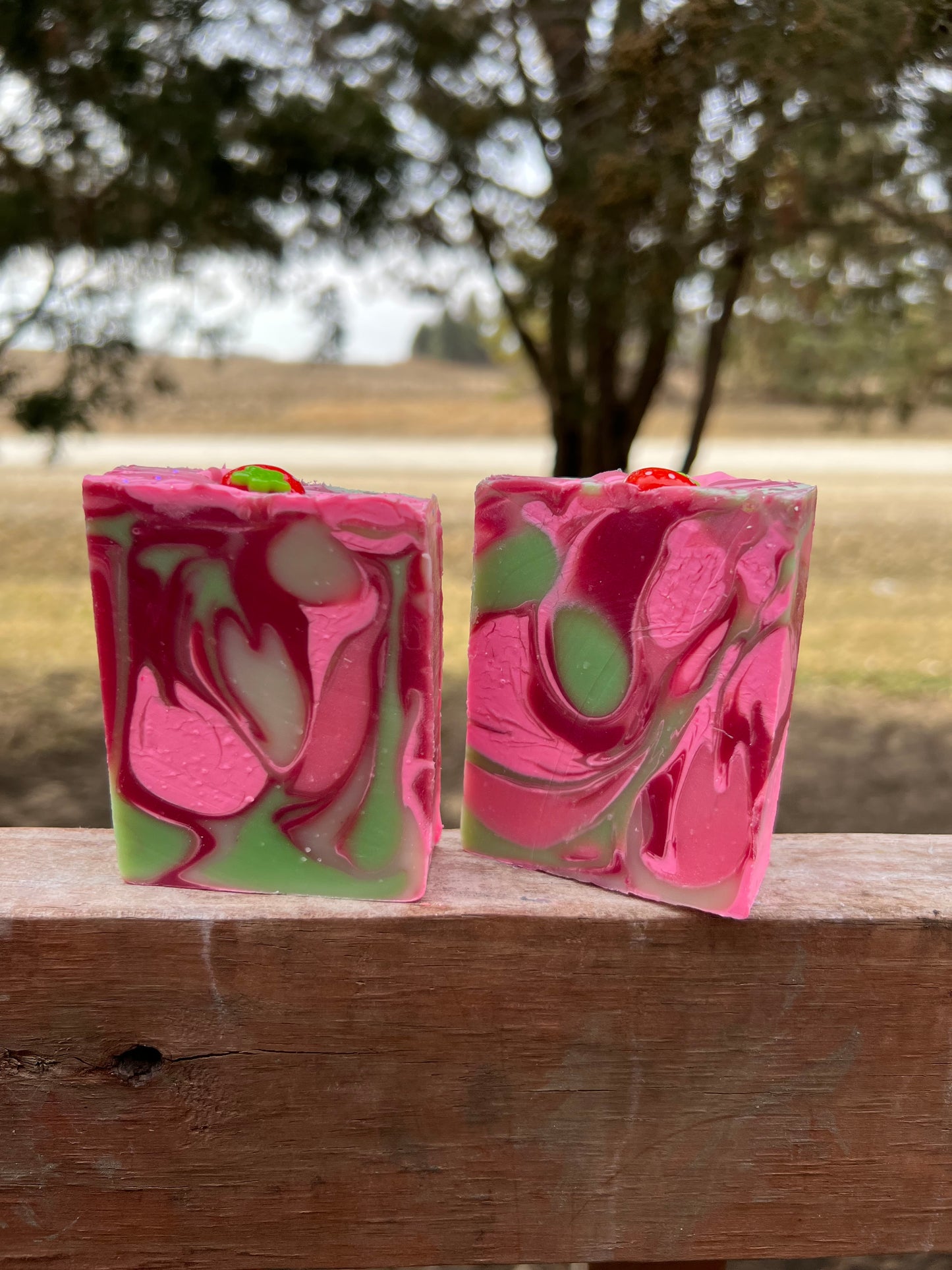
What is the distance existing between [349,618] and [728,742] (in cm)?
28

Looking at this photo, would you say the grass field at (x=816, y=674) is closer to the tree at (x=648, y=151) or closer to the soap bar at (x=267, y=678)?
the tree at (x=648, y=151)

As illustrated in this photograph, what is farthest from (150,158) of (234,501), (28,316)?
(234,501)

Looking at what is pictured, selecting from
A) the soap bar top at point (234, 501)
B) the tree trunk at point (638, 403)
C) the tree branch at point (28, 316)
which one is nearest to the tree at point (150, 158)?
the tree branch at point (28, 316)

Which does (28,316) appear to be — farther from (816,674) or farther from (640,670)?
(816,674)

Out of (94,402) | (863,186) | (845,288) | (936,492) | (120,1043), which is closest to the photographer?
(120,1043)

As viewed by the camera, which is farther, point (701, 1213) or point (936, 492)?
point (936, 492)

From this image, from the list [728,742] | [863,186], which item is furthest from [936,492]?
[728,742]

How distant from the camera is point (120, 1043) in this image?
77 centimetres

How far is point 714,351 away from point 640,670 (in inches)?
78.6

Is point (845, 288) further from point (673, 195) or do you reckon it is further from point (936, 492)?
point (936, 492)

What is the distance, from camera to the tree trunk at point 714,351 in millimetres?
2219

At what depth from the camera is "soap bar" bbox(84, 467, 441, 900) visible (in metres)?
0.77

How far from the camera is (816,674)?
4418 mm

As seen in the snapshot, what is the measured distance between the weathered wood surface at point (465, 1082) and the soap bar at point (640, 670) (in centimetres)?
6
